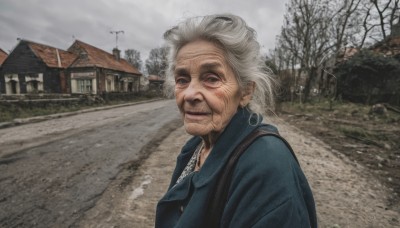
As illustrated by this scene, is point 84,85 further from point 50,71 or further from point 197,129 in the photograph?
point 197,129

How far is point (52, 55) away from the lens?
2781cm

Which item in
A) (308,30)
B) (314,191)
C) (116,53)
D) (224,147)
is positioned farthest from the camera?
(116,53)

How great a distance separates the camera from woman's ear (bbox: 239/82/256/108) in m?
1.47

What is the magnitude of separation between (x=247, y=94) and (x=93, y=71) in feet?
93.4

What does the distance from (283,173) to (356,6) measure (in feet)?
→ 85.2

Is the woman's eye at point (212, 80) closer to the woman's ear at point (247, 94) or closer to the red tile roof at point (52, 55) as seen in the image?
the woman's ear at point (247, 94)

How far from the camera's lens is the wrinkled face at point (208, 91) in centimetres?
138

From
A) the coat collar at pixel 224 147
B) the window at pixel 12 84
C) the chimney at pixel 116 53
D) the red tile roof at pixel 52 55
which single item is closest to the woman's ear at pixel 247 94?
the coat collar at pixel 224 147

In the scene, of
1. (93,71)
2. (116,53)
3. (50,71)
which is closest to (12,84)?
(50,71)

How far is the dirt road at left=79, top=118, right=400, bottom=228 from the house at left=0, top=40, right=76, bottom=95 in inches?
1034

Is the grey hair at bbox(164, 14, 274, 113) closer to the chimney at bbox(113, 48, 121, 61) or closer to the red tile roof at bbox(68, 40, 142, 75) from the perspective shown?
the red tile roof at bbox(68, 40, 142, 75)

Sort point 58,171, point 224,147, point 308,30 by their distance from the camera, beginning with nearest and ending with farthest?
point 224,147, point 58,171, point 308,30

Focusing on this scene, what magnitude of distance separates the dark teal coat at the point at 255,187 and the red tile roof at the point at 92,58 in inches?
1132

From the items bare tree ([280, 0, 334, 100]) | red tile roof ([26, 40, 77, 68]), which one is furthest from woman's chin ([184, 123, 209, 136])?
red tile roof ([26, 40, 77, 68])
